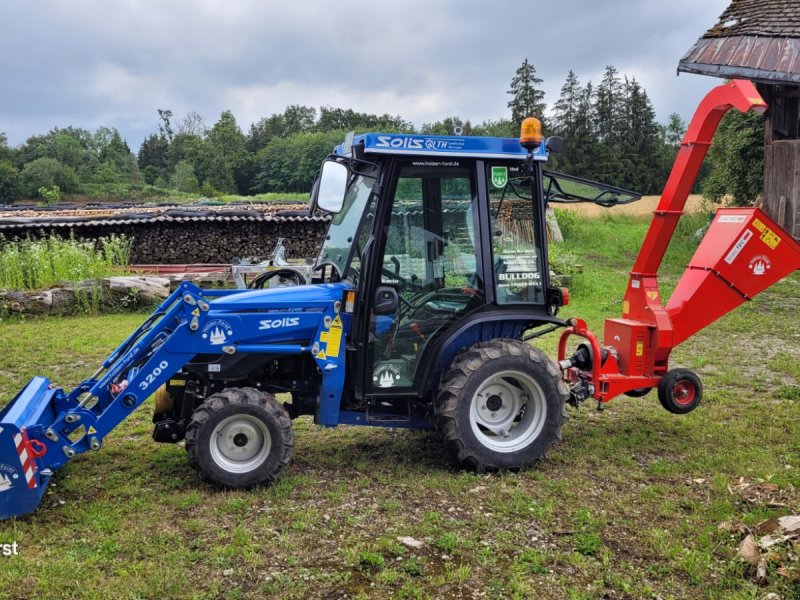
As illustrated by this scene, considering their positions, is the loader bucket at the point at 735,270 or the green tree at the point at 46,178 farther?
the green tree at the point at 46,178

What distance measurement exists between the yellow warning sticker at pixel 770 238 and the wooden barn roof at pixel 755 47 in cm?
530

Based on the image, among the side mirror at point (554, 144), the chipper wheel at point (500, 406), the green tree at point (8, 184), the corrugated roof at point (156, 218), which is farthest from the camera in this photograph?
the green tree at point (8, 184)

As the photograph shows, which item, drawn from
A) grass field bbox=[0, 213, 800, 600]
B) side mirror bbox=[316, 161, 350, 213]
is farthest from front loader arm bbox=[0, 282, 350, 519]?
side mirror bbox=[316, 161, 350, 213]

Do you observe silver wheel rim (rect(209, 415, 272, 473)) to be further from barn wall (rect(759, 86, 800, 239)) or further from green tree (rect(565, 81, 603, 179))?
green tree (rect(565, 81, 603, 179))

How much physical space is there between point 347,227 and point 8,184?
171ft

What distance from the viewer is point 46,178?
5044cm

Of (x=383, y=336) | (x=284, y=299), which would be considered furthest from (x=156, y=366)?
(x=383, y=336)

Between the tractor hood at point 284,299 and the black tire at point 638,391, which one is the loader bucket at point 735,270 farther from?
the tractor hood at point 284,299

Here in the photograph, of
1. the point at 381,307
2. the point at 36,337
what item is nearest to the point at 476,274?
the point at 381,307

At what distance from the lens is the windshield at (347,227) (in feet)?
16.2

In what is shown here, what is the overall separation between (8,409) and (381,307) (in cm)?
243

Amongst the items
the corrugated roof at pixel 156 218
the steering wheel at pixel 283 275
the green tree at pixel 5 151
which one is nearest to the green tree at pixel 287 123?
the green tree at pixel 5 151

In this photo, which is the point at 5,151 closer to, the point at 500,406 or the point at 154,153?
the point at 154,153

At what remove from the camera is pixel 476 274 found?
4996 millimetres
